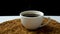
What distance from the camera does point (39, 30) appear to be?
38 cm

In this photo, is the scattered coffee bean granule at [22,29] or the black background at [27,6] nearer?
the scattered coffee bean granule at [22,29]

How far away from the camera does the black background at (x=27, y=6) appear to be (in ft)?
2.05

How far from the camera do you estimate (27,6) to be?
63cm

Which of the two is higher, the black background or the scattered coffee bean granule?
the black background

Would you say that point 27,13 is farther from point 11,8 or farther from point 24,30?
point 11,8

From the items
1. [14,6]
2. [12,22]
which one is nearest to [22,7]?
[14,6]

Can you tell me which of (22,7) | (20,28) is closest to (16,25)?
(20,28)

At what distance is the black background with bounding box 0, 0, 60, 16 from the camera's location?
0.63m

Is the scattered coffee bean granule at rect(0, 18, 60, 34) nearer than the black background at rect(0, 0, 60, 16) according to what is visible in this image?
Yes

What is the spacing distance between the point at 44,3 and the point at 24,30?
29 cm

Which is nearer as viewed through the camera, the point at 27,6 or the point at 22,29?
the point at 22,29

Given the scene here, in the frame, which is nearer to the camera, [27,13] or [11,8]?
[27,13]

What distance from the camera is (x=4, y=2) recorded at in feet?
2.05

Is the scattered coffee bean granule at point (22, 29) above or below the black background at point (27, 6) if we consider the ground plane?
below
